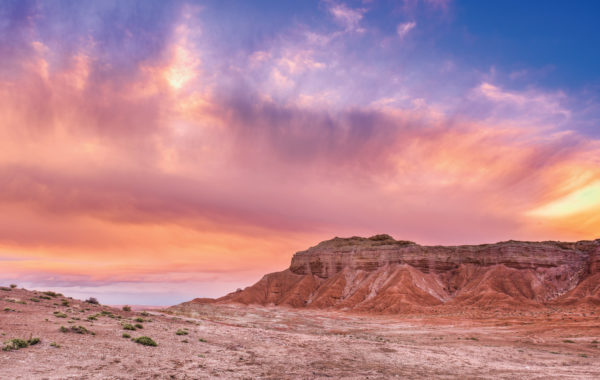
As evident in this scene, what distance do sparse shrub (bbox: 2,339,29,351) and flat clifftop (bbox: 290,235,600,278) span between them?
106599mm

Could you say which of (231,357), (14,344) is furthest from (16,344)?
(231,357)

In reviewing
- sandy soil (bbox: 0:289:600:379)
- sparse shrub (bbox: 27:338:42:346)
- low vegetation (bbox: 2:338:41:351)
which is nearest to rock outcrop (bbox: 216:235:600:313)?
sandy soil (bbox: 0:289:600:379)

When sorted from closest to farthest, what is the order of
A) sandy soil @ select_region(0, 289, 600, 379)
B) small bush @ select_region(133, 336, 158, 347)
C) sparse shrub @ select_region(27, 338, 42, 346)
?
sandy soil @ select_region(0, 289, 600, 379)
sparse shrub @ select_region(27, 338, 42, 346)
small bush @ select_region(133, 336, 158, 347)

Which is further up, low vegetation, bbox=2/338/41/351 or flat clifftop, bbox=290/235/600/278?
flat clifftop, bbox=290/235/600/278

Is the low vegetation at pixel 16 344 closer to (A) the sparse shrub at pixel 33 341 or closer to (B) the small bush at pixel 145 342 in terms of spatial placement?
(A) the sparse shrub at pixel 33 341

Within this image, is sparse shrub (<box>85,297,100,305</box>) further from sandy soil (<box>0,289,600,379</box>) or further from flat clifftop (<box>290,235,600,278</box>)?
flat clifftop (<box>290,235,600,278</box>)

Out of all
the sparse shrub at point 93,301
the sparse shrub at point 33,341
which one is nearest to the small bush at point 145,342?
the sparse shrub at point 33,341

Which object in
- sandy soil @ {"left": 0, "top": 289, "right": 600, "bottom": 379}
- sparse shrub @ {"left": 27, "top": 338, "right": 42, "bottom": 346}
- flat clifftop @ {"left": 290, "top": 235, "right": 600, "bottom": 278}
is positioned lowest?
sandy soil @ {"left": 0, "top": 289, "right": 600, "bottom": 379}

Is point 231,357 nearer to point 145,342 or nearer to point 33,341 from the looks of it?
point 145,342

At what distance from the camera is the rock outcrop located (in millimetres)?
82750

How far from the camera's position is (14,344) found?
1364cm

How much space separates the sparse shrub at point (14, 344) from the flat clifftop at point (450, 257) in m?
107

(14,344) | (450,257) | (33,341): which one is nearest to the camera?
(14,344)

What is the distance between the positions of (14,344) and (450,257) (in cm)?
11170
